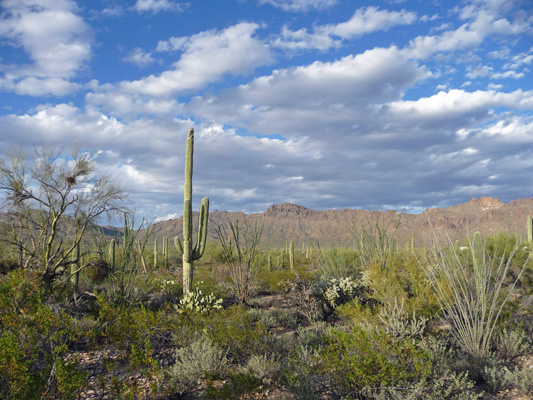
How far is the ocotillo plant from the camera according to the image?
1098cm

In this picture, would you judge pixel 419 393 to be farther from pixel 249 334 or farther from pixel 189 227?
pixel 189 227

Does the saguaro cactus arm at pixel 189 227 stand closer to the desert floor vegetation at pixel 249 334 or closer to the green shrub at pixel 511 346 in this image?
the desert floor vegetation at pixel 249 334

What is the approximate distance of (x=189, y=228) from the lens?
11.5m

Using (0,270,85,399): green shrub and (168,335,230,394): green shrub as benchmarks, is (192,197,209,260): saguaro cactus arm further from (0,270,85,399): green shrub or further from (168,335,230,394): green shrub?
(0,270,85,399): green shrub

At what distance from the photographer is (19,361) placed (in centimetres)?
371

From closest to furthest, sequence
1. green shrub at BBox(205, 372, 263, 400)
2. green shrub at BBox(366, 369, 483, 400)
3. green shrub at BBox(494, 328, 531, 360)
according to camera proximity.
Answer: green shrub at BBox(366, 369, 483, 400) < green shrub at BBox(205, 372, 263, 400) < green shrub at BBox(494, 328, 531, 360)

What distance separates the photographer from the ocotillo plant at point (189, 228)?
11.0m

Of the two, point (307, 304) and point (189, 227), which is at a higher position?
point (189, 227)

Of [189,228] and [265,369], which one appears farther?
[189,228]

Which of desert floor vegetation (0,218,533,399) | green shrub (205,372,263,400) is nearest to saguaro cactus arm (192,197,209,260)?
desert floor vegetation (0,218,533,399)

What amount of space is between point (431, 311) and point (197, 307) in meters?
5.26

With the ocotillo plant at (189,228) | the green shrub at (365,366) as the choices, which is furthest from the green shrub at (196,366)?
the ocotillo plant at (189,228)

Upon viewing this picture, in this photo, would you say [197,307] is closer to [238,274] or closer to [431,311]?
[238,274]

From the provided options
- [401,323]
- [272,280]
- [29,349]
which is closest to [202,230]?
[272,280]
